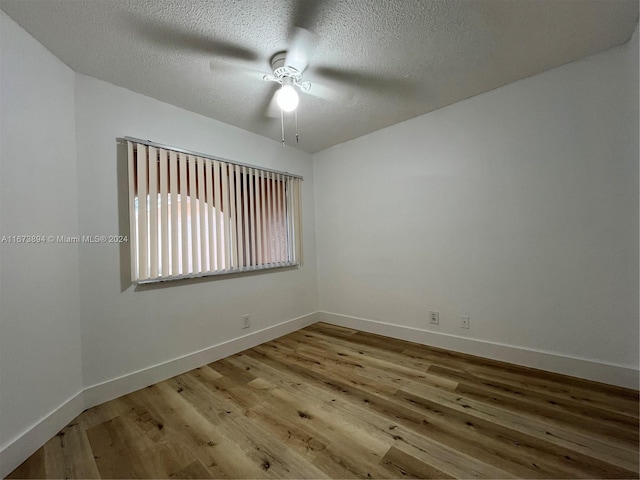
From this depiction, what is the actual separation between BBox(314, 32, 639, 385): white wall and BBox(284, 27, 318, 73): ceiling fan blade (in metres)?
1.46

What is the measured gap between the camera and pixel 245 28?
148cm

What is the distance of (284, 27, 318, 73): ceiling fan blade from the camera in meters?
1.54

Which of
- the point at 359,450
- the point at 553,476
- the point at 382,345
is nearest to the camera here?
the point at 553,476

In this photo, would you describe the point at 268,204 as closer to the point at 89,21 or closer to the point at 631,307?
the point at 89,21

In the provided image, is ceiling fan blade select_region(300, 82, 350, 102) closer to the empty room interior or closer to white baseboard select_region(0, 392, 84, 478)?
the empty room interior

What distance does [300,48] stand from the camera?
164 cm

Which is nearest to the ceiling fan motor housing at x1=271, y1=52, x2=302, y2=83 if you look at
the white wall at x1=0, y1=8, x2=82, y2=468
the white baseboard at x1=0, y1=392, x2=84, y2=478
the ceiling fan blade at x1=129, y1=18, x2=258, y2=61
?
the ceiling fan blade at x1=129, y1=18, x2=258, y2=61

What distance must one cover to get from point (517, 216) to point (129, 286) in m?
3.24

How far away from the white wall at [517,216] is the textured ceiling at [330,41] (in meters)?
0.31

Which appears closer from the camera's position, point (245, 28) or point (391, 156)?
point (245, 28)

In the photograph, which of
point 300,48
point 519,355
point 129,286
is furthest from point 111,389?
point 519,355

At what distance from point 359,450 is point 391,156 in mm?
2655

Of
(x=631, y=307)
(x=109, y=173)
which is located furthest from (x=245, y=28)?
(x=631, y=307)

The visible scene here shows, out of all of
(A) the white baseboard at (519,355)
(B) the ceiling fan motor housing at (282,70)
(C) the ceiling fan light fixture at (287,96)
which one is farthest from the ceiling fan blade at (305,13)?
(A) the white baseboard at (519,355)
